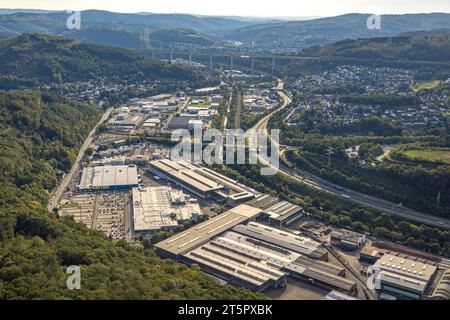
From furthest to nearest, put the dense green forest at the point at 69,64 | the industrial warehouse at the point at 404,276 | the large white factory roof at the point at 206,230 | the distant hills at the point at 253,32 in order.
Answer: the distant hills at the point at 253,32 < the dense green forest at the point at 69,64 < the large white factory roof at the point at 206,230 < the industrial warehouse at the point at 404,276

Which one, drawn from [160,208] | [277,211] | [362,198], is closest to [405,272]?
[277,211]

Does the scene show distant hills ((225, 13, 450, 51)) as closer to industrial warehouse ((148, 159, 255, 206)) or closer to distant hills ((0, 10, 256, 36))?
distant hills ((0, 10, 256, 36))

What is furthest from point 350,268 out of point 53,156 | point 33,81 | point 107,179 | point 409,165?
point 33,81

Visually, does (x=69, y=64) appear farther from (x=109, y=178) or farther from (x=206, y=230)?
(x=206, y=230)

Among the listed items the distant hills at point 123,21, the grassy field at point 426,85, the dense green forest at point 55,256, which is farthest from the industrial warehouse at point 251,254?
the distant hills at point 123,21

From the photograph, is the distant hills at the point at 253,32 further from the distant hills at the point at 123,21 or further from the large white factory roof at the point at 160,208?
the large white factory roof at the point at 160,208

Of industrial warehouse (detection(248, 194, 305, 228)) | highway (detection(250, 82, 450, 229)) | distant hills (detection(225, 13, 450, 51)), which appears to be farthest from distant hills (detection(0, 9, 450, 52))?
industrial warehouse (detection(248, 194, 305, 228))
